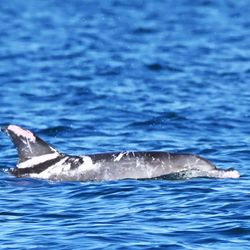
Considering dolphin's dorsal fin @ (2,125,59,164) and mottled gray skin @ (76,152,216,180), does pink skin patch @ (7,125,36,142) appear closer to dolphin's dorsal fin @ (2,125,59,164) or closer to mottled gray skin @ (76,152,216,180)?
dolphin's dorsal fin @ (2,125,59,164)

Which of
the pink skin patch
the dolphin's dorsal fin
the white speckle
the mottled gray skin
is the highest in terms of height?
the pink skin patch

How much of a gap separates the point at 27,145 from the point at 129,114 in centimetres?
875

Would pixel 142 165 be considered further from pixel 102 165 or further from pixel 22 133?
pixel 22 133

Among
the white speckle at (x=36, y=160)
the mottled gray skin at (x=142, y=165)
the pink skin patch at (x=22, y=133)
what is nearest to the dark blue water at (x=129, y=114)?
the mottled gray skin at (x=142, y=165)

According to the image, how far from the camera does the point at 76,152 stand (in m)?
23.7

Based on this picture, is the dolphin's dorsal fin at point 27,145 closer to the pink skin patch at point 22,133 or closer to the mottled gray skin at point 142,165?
the pink skin patch at point 22,133

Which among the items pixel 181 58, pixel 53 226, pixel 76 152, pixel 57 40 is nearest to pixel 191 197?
pixel 53 226

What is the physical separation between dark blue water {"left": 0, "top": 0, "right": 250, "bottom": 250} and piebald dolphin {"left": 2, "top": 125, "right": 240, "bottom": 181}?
11.7 inches

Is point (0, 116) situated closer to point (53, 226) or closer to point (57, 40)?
point (53, 226)

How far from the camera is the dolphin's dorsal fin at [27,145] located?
20484mm

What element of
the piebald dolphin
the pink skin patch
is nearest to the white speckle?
the piebald dolphin

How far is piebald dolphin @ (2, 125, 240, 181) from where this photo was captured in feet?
66.0

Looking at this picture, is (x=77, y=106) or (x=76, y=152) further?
(x=77, y=106)

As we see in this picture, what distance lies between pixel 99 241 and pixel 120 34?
3545 cm
